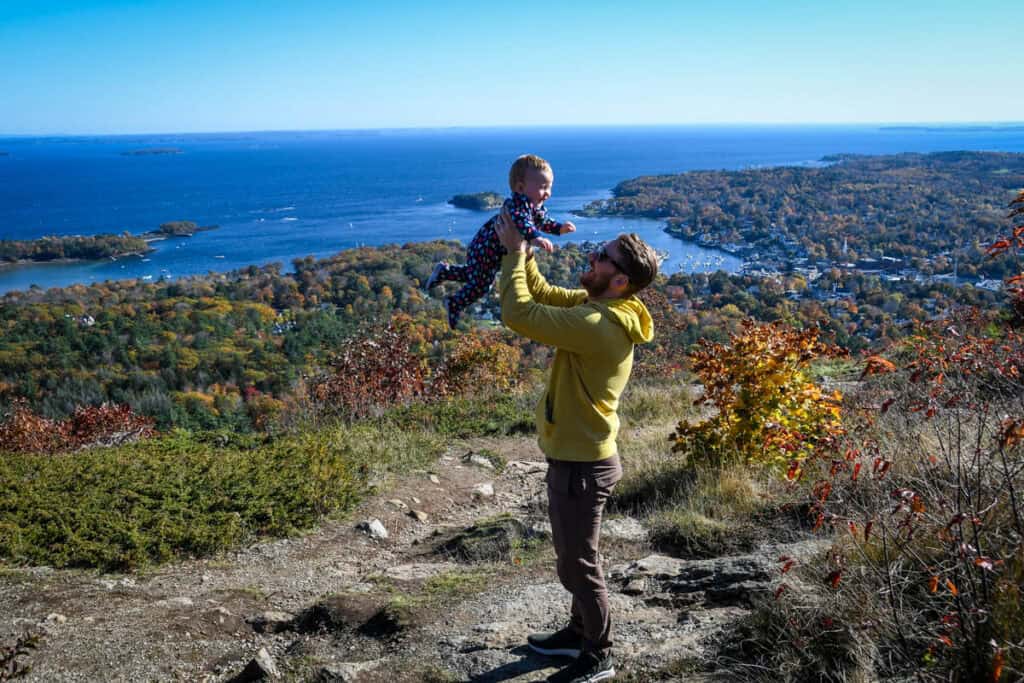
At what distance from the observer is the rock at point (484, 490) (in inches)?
255

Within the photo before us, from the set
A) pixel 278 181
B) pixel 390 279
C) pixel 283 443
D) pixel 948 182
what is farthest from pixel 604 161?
pixel 283 443

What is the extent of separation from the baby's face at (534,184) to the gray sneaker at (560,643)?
207 cm

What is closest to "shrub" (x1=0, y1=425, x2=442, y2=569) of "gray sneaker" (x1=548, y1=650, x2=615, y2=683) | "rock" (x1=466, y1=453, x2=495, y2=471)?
"rock" (x1=466, y1=453, x2=495, y2=471)

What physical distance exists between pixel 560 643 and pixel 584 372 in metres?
1.43

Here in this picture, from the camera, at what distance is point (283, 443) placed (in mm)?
7125

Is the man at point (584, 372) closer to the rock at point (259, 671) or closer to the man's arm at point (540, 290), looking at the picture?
the man's arm at point (540, 290)

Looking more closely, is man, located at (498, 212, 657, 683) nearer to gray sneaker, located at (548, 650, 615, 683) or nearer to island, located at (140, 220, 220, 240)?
gray sneaker, located at (548, 650, 615, 683)

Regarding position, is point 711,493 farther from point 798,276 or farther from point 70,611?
point 798,276

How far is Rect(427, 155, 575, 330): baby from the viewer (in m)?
3.17

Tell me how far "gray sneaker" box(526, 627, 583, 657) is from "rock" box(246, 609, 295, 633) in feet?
5.21

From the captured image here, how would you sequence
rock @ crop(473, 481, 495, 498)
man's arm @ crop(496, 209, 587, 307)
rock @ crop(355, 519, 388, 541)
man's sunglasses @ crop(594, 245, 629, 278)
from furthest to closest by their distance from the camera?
rock @ crop(473, 481, 495, 498)
rock @ crop(355, 519, 388, 541)
man's arm @ crop(496, 209, 587, 307)
man's sunglasses @ crop(594, 245, 629, 278)

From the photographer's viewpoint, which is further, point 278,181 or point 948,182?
point 278,181

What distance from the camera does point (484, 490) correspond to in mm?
6551

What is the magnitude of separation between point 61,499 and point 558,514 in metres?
4.56
